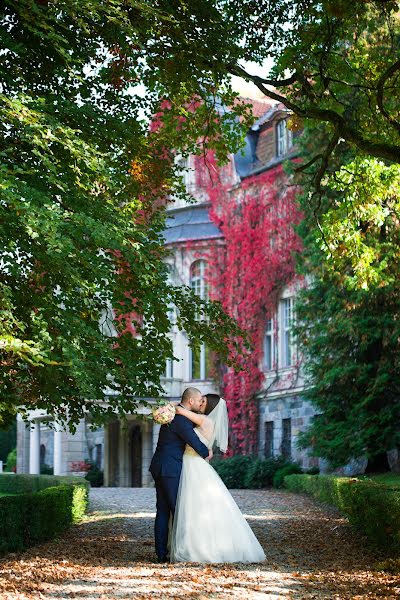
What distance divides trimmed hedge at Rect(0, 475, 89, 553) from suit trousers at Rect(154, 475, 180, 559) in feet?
6.13

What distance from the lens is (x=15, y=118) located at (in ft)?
28.9

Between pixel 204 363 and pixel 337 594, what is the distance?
89.5 feet

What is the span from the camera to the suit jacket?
1077cm

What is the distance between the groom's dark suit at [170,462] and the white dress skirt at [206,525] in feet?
0.29

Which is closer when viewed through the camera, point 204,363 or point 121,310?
point 121,310

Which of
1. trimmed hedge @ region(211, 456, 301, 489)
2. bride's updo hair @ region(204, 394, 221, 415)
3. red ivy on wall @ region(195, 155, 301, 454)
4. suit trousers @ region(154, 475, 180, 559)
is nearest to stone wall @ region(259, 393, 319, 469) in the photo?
red ivy on wall @ region(195, 155, 301, 454)

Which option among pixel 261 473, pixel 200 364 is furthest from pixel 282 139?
pixel 261 473

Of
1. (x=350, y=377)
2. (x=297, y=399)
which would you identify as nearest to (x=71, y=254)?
(x=350, y=377)

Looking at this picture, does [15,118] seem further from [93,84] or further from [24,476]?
[24,476]

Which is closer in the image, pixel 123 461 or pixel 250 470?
pixel 250 470

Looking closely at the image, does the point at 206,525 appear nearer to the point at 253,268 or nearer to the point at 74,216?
the point at 74,216

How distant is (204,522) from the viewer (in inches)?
415

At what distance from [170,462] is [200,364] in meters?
25.1

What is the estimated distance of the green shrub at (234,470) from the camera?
31297 millimetres
